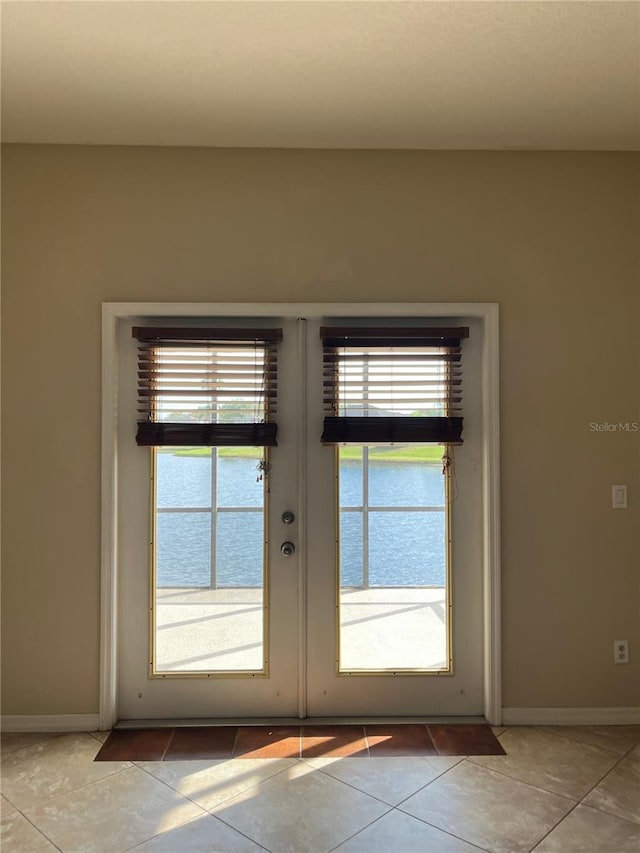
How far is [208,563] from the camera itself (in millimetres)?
2746

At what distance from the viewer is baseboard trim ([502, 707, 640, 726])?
2.70m

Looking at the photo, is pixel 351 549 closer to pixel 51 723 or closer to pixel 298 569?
pixel 298 569

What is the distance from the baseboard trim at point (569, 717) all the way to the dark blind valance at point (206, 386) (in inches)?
66.8

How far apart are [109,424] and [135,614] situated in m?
0.90

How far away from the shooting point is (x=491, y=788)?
2207 mm

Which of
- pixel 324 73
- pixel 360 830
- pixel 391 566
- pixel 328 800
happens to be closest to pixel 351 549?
pixel 391 566

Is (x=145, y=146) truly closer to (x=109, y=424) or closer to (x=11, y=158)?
(x=11, y=158)

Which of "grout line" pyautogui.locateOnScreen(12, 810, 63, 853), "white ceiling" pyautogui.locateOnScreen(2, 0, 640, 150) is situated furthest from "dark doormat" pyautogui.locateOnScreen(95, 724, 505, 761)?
"white ceiling" pyautogui.locateOnScreen(2, 0, 640, 150)

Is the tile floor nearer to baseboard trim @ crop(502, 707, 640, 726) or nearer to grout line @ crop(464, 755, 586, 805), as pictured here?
grout line @ crop(464, 755, 586, 805)

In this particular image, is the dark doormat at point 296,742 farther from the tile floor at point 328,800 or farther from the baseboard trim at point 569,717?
the baseboard trim at point 569,717

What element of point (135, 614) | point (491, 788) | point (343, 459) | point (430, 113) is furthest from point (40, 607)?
point (430, 113)

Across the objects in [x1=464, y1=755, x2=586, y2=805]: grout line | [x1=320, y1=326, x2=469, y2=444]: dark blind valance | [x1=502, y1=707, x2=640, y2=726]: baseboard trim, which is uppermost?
[x1=320, y1=326, x2=469, y2=444]: dark blind valance

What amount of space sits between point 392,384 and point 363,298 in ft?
1.39

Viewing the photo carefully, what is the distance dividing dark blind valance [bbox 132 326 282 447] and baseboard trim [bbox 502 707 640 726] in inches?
66.8
